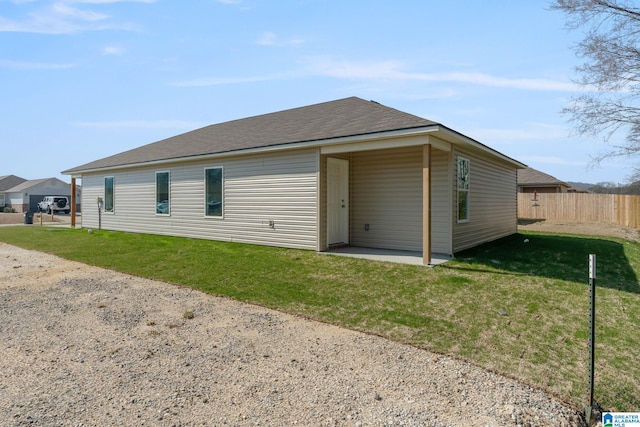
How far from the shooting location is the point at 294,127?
37.1ft

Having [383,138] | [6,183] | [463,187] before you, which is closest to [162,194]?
[383,138]

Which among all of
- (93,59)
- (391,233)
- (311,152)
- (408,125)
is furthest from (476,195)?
(93,59)

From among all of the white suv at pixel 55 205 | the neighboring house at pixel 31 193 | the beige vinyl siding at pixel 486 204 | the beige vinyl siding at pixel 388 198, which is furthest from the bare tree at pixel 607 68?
the neighboring house at pixel 31 193

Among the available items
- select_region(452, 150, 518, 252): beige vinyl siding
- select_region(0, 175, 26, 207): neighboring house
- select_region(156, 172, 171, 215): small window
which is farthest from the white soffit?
select_region(0, 175, 26, 207): neighboring house

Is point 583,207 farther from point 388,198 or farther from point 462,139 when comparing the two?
point 462,139

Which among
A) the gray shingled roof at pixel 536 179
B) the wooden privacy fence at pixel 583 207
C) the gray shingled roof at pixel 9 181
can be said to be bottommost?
the wooden privacy fence at pixel 583 207

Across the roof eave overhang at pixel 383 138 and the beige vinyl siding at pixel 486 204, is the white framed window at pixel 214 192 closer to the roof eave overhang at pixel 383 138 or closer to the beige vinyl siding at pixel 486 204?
the roof eave overhang at pixel 383 138

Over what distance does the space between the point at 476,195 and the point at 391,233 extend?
3.00m

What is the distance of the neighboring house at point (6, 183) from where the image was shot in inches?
1860

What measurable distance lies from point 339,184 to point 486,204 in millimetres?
5066

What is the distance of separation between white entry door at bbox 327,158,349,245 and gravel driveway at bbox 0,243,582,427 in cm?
491

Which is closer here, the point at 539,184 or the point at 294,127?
the point at 294,127

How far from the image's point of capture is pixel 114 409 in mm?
2699

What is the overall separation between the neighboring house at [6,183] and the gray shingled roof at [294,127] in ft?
138
